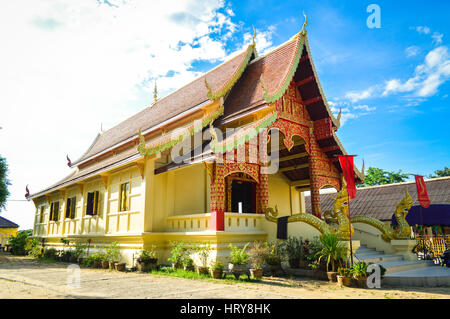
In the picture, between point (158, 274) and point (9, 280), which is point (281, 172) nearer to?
point (158, 274)

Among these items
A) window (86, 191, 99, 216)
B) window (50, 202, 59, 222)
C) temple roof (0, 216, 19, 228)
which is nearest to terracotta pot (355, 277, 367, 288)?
window (86, 191, 99, 216)

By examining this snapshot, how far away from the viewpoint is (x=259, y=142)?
10.2 metres

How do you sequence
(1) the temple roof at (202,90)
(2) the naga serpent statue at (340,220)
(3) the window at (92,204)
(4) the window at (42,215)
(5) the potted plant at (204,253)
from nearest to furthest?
(2) the naga serpent statue at (340,220), (5) the potted plant at (204,253), (1) the temple roof at (202,90), (3) the window at (92,204), (4) the window at (42,215)

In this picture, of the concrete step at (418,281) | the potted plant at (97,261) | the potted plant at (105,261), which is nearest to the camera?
the concrete step at (418,281)

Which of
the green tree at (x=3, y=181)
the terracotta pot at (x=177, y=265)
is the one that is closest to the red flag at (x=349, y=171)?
the terracotta pot at (x=177, y=265)

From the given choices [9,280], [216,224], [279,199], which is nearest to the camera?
[9,280]

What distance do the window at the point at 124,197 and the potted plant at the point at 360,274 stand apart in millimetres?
7697

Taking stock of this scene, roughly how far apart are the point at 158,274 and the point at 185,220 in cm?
180

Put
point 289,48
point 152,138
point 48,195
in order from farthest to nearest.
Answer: point 48,195, point 152,138, point 289,48

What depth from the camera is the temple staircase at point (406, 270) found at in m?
7.22

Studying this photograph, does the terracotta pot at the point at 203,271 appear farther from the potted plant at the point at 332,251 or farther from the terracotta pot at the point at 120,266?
the terracotta pot at the point at 120,266

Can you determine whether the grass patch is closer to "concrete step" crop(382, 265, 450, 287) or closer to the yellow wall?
"concrete step" crop(382, 265, 450, 287)
